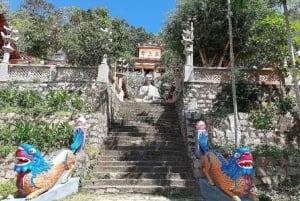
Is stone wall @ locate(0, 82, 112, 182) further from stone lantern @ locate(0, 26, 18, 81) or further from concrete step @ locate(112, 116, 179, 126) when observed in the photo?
concrete step @ locate(112, 116, 179, 126)

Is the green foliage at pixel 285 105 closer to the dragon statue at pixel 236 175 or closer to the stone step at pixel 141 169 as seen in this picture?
the stone step at pixel 141 169

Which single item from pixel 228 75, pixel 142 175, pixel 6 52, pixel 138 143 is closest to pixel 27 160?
pixel 142 175

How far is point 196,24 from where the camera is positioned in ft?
56.5

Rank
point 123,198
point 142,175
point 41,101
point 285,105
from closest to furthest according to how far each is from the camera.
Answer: point 123,198, point 142,175, point 285,105, point 41,101

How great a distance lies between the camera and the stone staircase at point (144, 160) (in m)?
9.01

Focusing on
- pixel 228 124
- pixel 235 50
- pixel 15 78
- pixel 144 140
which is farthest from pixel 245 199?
pixel 235 50

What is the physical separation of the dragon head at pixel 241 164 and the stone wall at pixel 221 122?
7.15 ft

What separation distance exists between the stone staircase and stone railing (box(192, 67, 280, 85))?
2189mm

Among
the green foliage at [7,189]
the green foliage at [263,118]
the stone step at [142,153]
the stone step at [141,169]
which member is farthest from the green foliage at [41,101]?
the green foliage at [263,118]

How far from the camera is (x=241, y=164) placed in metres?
7.13

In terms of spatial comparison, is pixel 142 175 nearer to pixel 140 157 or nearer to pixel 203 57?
pixel 140 157

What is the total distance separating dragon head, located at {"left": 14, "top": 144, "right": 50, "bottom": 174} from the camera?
6.98 meters

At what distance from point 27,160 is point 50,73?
735cm

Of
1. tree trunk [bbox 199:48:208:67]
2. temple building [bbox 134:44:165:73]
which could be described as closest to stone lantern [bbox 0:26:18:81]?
tree trunk [bbox 199:48:208:67]
